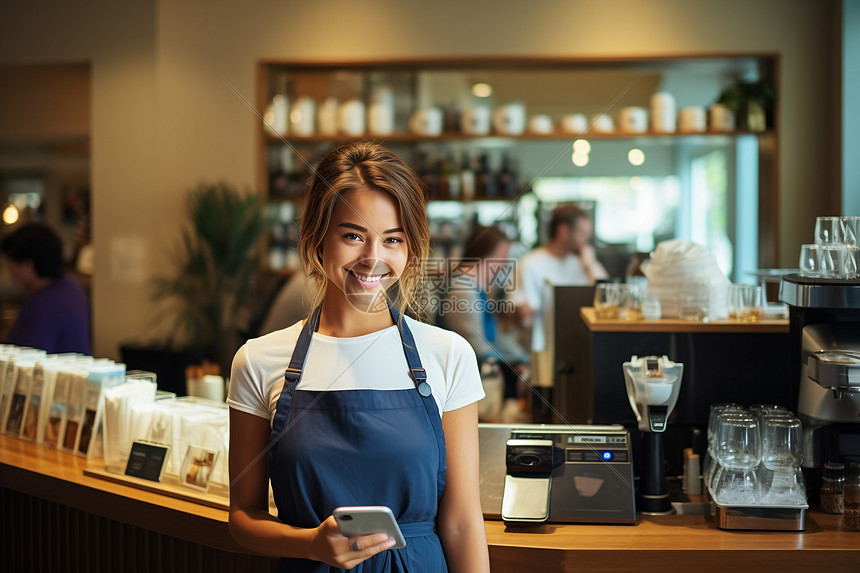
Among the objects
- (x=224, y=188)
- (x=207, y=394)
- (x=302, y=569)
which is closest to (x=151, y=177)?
(x=224, y=188)

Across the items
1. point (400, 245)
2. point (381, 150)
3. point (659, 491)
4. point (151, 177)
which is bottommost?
point (659, 491)

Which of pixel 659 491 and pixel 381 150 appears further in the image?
pixel 659 491

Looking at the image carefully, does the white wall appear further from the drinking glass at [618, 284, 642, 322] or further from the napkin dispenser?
the napkin dispenser

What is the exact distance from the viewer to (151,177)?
527 cm

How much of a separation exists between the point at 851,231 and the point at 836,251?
62mm

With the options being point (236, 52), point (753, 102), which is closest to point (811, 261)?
point (753, 102)

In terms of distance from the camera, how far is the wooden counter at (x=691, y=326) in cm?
223

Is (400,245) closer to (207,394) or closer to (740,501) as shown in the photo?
(740,501)

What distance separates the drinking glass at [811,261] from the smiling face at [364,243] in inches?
45.5

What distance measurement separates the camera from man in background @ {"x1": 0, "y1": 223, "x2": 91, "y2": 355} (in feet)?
11.6

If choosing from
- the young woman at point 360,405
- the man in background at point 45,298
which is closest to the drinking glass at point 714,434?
the young woman at point 360,405

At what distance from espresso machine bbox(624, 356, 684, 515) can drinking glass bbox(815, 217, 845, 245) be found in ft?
1.62

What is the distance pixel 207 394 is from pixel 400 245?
130 cm

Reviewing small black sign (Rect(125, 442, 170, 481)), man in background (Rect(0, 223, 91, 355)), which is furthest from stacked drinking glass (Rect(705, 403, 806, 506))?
man in background (Rect(0, 223, 91, 355))
